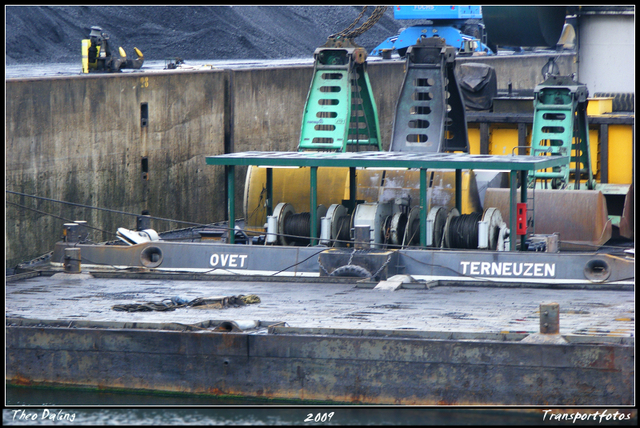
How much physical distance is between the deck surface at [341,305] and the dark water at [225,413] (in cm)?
106

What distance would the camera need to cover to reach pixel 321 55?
20500 millimetres

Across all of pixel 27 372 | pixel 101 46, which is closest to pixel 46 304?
pixel 27 372

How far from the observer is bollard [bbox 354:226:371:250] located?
1608cm

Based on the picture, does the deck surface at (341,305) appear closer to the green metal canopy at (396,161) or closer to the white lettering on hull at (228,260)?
the white lettering on hull at (228,260)

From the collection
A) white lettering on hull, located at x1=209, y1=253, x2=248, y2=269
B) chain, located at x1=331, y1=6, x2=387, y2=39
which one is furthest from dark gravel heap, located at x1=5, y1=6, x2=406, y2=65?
white lettering on hull, located at x1=209, y1=253, x2=248, y2=269

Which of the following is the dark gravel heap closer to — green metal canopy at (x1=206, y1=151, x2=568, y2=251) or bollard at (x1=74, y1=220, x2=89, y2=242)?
bollard at (x1=74, y1=220, x2=89, y2=242)

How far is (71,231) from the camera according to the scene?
57.9 ft

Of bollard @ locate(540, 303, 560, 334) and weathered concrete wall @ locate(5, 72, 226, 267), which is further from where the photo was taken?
weathered concrete wall @ locate(5, 72, 226, 267)

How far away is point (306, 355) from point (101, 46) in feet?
48.9

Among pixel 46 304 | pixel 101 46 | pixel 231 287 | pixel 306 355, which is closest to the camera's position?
pixel 306 355

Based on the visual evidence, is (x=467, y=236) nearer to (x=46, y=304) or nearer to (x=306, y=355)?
(x=306, y=355)

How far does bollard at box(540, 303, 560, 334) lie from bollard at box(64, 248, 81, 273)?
8.50 meters

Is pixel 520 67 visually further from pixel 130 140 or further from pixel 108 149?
pixel 108 149

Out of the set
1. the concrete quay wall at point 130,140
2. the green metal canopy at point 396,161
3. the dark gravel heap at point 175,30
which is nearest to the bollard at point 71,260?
the concrete quay wall at point 130,140
